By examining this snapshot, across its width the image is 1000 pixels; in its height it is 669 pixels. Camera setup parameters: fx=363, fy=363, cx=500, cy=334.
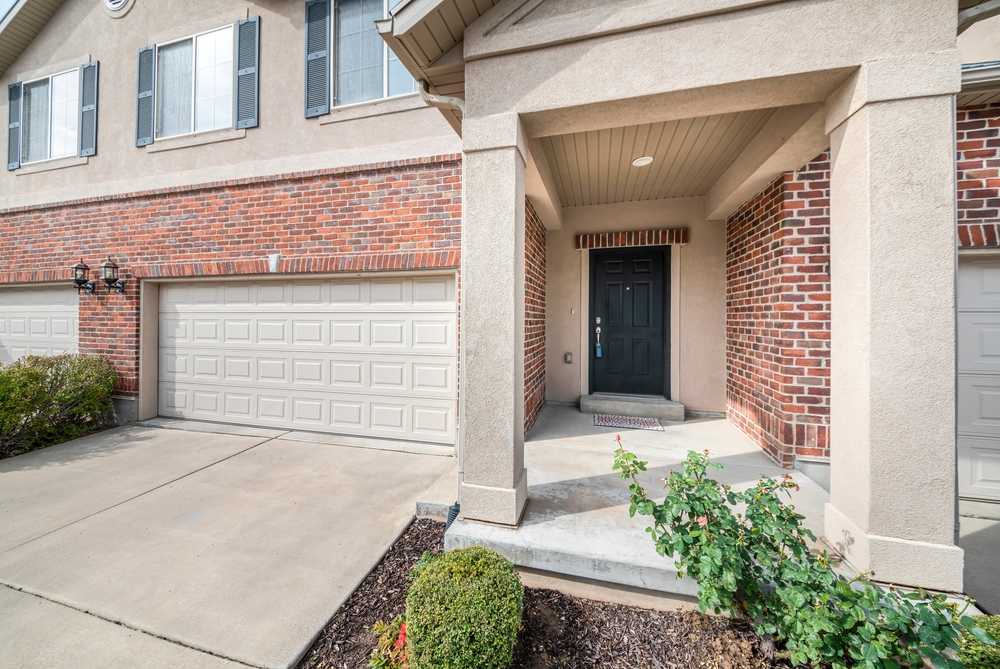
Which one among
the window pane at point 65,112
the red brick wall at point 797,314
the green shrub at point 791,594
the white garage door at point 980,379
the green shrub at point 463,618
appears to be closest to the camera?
the green shrub at point 791,594

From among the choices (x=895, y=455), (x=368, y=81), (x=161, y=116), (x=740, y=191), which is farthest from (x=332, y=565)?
(x=161, y=116)

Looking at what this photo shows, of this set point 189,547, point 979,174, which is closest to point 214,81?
point 189,547

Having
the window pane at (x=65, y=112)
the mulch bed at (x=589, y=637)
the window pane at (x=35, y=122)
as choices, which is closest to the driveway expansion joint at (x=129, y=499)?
the mulch bed at (x=589, y=637)

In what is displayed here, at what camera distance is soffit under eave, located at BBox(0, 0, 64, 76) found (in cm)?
543

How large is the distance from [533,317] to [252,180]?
149 inches

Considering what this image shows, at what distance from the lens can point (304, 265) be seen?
4258 millimetres

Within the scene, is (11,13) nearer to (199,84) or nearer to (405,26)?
(199,84)

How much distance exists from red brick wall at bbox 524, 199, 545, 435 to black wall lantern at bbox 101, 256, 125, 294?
5.55 metres

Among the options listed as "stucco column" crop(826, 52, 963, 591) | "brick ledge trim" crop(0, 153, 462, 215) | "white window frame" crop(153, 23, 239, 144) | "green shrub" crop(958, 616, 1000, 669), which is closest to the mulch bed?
"green shrub" crop(958, 616, 1000, 669)

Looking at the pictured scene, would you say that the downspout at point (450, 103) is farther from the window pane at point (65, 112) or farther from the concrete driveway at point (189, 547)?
the window pane at point (65, 112)

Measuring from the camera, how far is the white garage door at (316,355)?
162 inches

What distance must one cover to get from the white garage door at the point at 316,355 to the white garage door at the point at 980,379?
13.8 ft

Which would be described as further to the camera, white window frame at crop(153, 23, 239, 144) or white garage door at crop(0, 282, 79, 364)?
white garage door at crop(0, 282, 79, 364)

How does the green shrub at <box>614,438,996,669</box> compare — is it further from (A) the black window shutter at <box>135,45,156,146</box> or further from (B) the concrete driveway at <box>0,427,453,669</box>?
(A) the black window shutter at <box>135,45,156,146</box>
